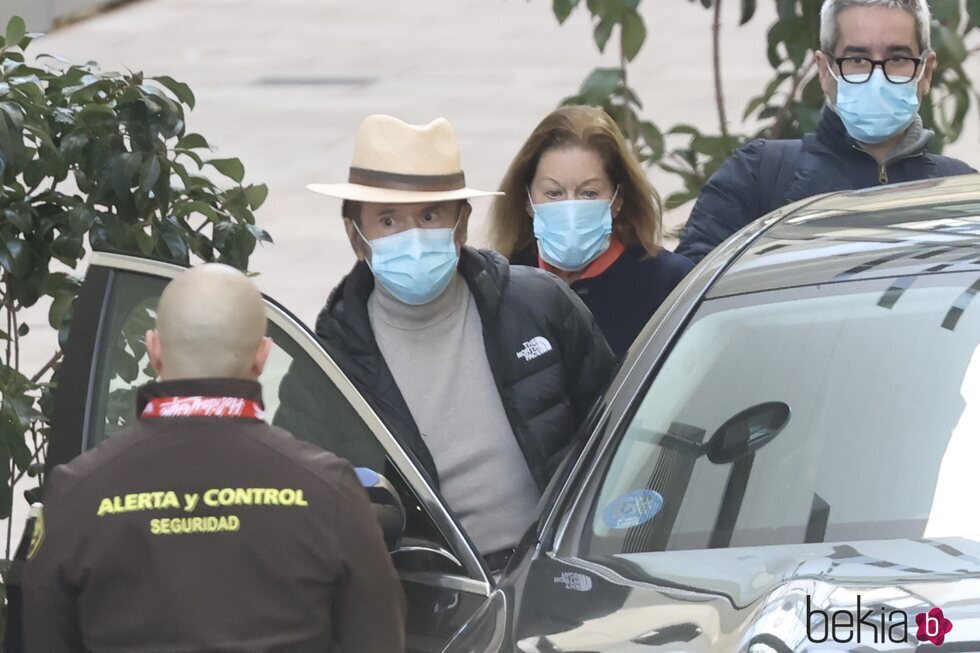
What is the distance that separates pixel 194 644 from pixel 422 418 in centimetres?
108

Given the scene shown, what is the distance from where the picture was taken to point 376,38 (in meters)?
15.9

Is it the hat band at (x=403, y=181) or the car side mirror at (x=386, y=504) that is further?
the hat band at (x=403, y=181)

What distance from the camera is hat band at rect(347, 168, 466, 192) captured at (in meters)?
3.76

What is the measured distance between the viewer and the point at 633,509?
3082 millimetres

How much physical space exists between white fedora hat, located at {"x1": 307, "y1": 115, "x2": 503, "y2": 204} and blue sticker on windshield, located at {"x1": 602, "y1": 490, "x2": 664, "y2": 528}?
0.90m

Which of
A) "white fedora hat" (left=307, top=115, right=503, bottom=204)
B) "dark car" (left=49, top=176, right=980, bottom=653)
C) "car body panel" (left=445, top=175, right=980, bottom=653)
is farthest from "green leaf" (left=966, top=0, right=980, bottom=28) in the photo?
"white fedora hat" (left=307, top=115, right=503, bottom=204)

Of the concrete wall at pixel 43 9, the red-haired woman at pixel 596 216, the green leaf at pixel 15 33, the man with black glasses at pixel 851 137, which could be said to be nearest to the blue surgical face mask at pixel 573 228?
the red-haired woman at pixel 596 216

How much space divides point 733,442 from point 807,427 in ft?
0.46

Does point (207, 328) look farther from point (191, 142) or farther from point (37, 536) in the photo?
point (191, 142)

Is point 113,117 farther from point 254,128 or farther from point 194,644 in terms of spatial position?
point 254,128

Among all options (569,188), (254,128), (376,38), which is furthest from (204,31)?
(569,188)

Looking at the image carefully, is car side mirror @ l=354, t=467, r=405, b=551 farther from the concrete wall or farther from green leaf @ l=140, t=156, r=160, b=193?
the concrete wall

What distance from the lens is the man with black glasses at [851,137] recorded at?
428cm
